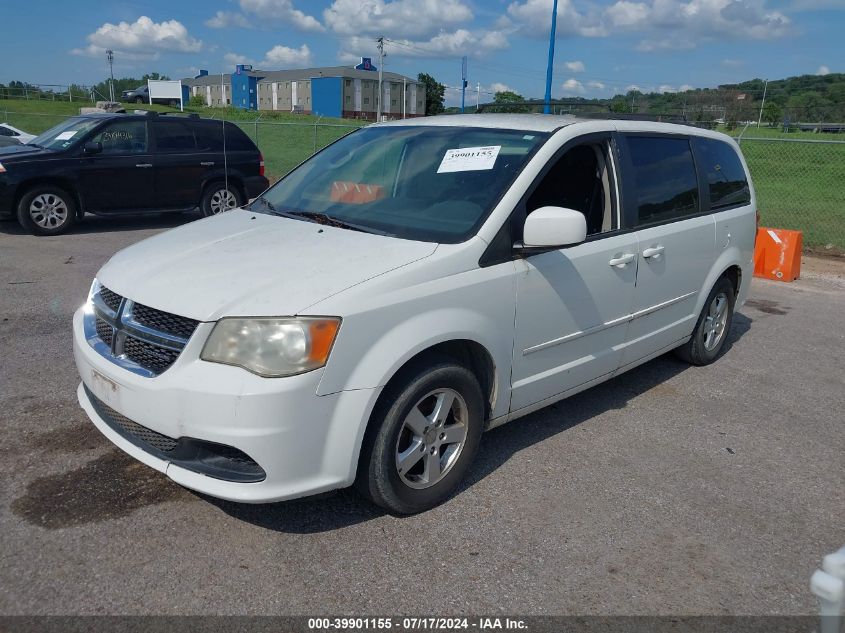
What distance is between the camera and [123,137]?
35.4 ft

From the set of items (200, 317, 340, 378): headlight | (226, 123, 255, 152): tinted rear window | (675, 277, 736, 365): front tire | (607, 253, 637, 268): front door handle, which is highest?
(226, 123, 255, 152): tinted rear window

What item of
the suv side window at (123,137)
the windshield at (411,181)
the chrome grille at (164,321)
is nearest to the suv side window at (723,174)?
the windshield at (411,181)

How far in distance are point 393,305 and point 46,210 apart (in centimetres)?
904

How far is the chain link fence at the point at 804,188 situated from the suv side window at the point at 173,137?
8.55 m

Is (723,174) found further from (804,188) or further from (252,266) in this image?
(804,188)

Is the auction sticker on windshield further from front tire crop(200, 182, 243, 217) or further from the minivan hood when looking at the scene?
Answer: front tire crop(200, 182, 243, 217)

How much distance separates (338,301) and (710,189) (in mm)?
3531

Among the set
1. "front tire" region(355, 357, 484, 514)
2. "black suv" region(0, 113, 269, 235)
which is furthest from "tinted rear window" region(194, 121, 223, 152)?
"front tire" region(355, 357, 484, 514)

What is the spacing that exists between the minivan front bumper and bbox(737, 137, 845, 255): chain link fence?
10.3 m

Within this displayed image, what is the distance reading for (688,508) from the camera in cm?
361

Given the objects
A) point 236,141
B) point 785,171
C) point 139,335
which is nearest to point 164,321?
point 139,335

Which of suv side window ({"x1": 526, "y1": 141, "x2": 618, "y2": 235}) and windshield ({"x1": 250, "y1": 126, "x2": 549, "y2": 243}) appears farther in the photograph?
suv side window ({"x1": 526, "y1": 141, "x2": 618, "y2": 235})

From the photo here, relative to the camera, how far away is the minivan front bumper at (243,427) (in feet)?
9.13

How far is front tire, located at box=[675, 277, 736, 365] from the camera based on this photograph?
557 cm
